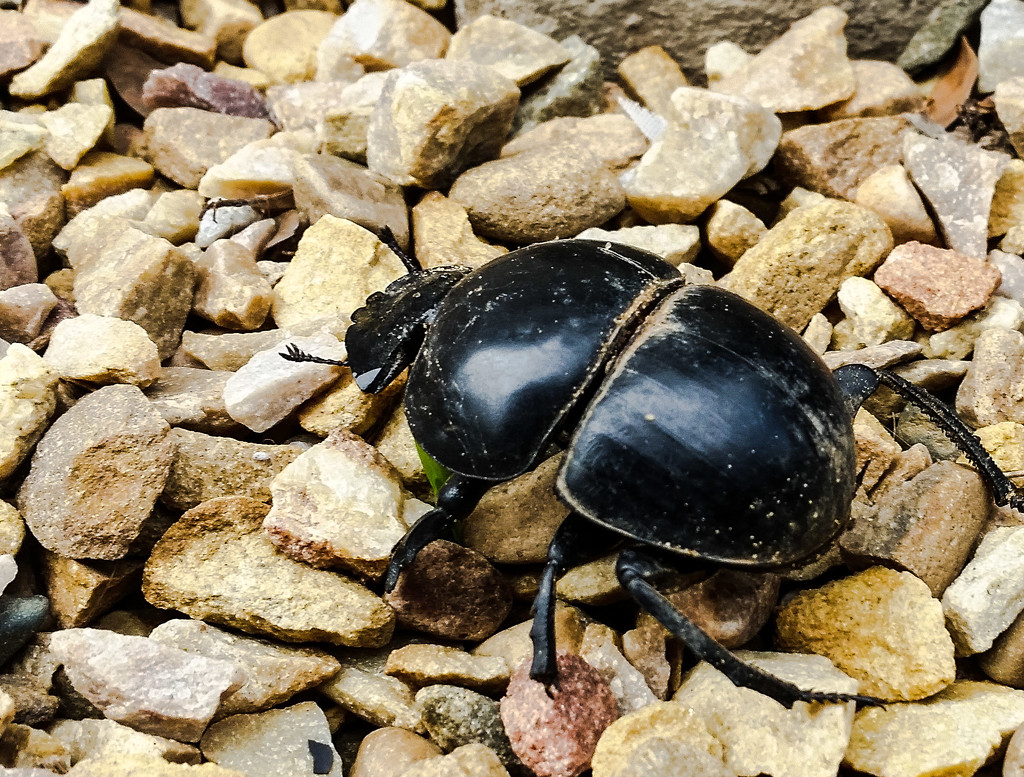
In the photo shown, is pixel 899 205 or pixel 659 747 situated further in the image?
pixel 899 205

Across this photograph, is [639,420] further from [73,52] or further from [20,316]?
[73,52]

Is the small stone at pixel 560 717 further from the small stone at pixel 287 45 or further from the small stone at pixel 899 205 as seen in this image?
the small stone at pixel 287 45

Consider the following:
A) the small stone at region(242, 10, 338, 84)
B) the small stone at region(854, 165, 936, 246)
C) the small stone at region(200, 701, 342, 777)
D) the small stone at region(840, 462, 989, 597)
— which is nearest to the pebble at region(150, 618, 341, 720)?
the small stone at region(200, 701, 342, 777)

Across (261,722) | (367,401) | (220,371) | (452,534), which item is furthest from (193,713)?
(220,371)

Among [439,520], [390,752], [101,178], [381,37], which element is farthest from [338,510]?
[381,37]

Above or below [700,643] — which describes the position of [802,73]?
above

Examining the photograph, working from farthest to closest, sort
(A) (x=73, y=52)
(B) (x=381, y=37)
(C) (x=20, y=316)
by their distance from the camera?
(B) (x=381, y=37) < (A) (x=73, y=52) < (C) (x=20, y=316)

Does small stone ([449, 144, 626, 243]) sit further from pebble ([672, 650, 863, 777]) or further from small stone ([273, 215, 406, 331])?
pebble ([672, 650, 863, 777])
